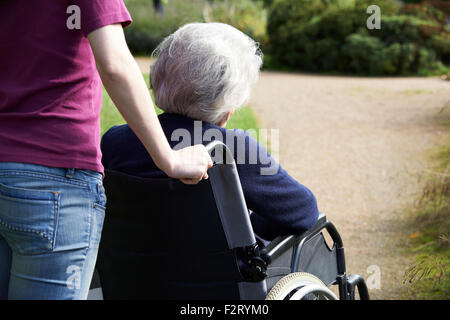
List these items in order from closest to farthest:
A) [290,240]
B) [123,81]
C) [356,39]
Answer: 1. [123,81]
2. [290,240]
3. [356,39]

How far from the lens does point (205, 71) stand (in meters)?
1.84

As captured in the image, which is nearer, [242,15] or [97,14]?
[97,14]

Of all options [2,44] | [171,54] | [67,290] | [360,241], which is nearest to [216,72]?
[171,54]

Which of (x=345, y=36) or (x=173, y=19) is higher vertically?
(x=173, y=19)

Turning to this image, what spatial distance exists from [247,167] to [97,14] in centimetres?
71

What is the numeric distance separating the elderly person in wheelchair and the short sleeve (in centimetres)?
49

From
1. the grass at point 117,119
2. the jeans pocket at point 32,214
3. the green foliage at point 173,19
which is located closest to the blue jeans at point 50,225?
the jeans pocket at point 32,214

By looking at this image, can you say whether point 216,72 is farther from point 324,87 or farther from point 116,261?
point 324,87

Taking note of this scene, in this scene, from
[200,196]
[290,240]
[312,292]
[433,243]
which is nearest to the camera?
[200,196]

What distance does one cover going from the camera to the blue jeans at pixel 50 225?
138cm

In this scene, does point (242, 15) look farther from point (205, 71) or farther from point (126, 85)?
point (126, 85)

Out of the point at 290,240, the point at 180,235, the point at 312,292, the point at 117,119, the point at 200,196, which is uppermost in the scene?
the point at 200,196

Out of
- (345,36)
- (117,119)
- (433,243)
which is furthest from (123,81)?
(345,36)

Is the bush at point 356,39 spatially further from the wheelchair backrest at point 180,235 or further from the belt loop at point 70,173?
the belt loop at point 70,173
